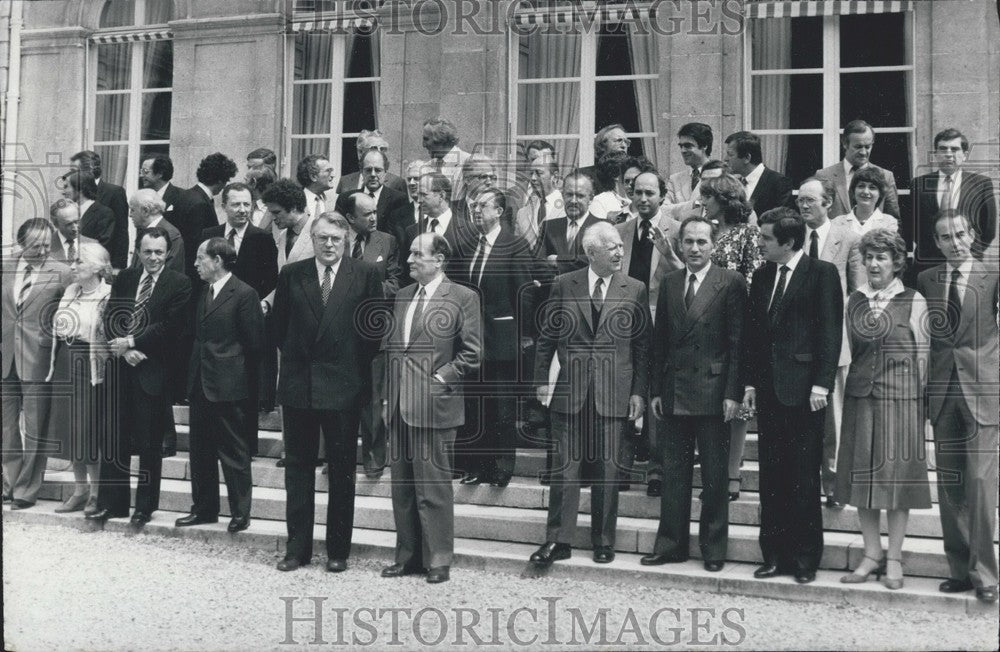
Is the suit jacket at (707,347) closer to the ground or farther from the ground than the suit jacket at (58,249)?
closer to the ground

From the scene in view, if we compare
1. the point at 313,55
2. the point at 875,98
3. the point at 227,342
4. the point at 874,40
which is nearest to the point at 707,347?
the point at 227,342

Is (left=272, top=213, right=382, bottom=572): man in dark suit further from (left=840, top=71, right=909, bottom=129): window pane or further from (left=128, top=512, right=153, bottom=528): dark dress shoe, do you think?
(left=840, top=71, right=909, bottom=129): window pane

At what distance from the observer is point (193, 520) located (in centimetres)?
858

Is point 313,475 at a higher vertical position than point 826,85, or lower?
lower

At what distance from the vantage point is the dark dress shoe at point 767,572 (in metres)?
7.02

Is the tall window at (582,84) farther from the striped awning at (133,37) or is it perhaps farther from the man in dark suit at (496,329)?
the striped awning at (133,37)

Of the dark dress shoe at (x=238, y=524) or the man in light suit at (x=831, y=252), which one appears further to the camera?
the dark dress shoe at (x=238, y=524)

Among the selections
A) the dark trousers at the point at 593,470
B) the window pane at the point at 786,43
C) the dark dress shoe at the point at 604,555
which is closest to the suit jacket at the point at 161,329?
the dark trousers at the point at 593,470

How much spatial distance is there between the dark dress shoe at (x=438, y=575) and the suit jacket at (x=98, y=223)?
16.3 ft

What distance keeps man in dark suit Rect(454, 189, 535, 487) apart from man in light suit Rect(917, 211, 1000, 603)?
284 centimetres

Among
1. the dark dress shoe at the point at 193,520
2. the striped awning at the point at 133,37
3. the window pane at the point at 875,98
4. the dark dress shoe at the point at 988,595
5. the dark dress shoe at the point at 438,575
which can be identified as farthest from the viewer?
the striped awning at the point at 133,37

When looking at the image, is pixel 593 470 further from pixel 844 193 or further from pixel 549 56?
pixel 549 56

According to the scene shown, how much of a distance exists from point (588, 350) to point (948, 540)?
8.18 ft

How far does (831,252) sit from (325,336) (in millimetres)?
3569
